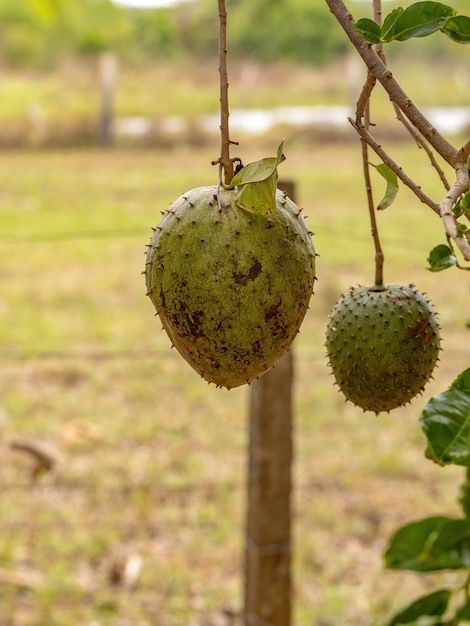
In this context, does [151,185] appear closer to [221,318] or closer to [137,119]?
[137,119]

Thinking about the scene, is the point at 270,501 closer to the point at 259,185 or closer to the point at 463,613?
the point at 463,613

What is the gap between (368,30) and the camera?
56 centimetres

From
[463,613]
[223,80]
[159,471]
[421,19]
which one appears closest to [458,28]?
[421,19]

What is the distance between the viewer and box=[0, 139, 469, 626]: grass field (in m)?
2.70

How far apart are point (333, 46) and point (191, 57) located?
90.7 inches

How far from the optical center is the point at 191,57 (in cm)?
1407

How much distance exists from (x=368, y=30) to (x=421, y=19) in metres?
0.04


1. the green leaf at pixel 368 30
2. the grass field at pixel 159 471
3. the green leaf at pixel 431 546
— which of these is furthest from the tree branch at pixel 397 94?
the grass field at pixel 159 471

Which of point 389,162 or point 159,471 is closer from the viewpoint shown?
point 389,162

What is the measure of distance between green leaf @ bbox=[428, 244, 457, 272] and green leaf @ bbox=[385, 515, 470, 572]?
464mm

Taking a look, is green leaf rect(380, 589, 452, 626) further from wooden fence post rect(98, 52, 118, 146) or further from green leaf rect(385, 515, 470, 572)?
wooden fence post rect(98, 52, 118, 146)

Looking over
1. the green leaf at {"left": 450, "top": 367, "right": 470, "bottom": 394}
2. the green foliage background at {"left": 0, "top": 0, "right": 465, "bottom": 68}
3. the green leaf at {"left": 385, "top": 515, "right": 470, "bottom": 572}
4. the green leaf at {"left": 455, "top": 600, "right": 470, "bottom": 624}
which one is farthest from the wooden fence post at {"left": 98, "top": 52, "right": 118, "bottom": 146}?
the green leaf at {"left": 450, "top": 367, "right": 470, "bottom": 394}

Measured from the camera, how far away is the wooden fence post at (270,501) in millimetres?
1824

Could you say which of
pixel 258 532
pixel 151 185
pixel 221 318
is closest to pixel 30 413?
pixel 258 532
